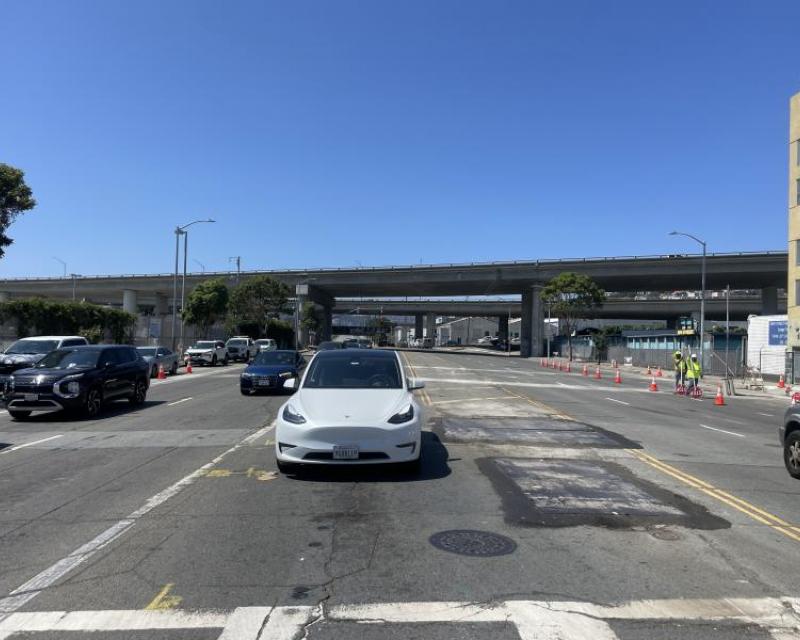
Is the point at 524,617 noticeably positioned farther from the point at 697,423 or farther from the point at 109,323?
the point at 109,323

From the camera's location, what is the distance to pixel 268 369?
2080 centimetres

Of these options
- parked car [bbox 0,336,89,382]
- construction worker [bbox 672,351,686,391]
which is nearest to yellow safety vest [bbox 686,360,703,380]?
construction worker [bbox 672,351,686,391]

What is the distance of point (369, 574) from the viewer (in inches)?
200

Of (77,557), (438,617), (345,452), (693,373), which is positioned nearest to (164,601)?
(77,557)

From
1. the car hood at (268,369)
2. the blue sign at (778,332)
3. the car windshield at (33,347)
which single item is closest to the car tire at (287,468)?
the car hood at (268,369)

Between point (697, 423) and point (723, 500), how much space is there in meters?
9.53

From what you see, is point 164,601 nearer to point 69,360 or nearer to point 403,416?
point 403,416

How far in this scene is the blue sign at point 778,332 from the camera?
4222 cm

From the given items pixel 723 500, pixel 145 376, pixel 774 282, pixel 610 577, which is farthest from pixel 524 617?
pixel 774 282

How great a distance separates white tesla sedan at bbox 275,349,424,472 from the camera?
26.0ft

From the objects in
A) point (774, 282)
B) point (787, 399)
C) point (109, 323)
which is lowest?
point (787, 399)

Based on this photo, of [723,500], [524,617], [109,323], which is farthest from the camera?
[109,323]

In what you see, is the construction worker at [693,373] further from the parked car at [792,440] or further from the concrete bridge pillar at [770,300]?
the concrete bridge pillar at [770,300]

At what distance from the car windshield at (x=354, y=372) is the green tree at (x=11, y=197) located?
22.5 m
